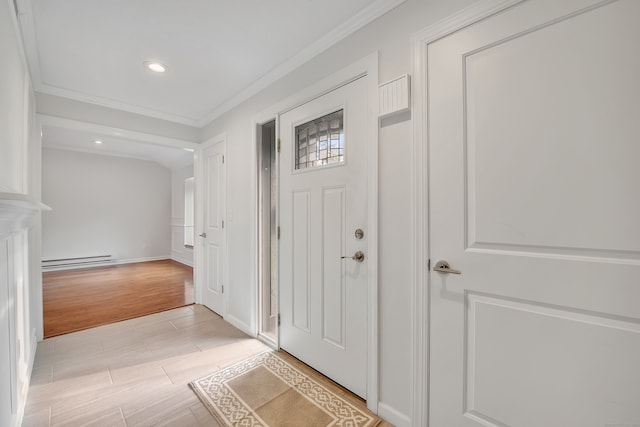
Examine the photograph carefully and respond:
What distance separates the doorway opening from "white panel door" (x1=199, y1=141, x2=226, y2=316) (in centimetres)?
68

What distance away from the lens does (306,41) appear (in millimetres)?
1891

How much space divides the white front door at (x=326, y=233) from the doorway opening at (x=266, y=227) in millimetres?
360

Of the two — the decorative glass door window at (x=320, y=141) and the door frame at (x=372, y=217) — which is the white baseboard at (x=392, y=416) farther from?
the decorative glass door window at (x=320, y=141)

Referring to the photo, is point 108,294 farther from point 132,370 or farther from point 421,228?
point 421,228

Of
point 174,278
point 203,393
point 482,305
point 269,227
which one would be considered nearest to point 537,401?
point 482,305

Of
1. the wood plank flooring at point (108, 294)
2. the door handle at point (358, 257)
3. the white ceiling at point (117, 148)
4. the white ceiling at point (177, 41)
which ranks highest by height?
the white ceiling at point (117, 148)

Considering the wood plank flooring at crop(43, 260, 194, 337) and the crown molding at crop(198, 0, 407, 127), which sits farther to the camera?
the wood plank flooring at crop(43, 260, 194, 337)

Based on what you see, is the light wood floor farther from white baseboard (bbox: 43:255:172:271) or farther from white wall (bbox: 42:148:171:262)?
white wall (bbox: 42:148:171:262)

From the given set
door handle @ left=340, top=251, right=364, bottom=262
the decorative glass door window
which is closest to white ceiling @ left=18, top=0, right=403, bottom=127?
the decorative glass door window

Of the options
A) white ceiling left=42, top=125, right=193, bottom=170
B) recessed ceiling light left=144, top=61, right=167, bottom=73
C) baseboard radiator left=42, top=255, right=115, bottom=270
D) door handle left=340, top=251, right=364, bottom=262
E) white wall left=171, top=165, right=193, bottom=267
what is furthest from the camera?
white wall left=171, top=165, right=193, bottom=267

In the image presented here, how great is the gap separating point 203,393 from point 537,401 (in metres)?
1.86

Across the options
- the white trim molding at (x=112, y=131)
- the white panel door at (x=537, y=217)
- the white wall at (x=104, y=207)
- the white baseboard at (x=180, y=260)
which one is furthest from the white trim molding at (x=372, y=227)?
the white wall at (x=104, y=207)

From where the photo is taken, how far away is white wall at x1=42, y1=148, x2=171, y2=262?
5.39 m

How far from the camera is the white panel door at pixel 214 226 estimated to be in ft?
10.1
